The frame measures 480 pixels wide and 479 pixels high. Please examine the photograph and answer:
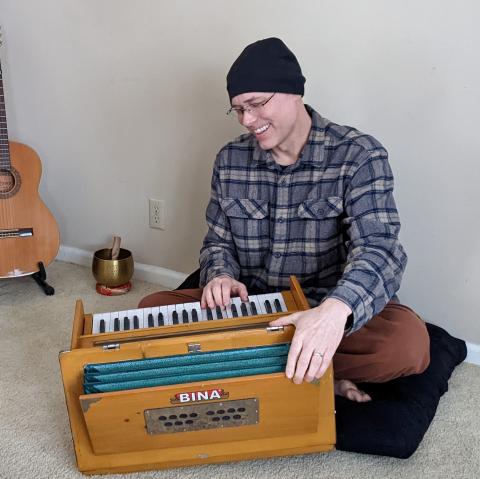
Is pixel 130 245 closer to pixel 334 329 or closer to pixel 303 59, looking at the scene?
pixel 303 59

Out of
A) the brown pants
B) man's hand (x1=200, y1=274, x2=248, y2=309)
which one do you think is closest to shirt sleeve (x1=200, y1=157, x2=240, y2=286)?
man's hand (x1=200, y1=274, x2=248, y2=309)

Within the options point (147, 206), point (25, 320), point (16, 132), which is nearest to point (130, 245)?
point (147, 206)

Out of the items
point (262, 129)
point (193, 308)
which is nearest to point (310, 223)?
point (262, 129)

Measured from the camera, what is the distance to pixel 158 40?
6.63 ft

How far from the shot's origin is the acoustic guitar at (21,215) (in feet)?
7.03

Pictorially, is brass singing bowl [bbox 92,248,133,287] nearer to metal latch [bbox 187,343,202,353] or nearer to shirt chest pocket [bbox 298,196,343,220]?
shirt chest pocket [bbox 298,196,343,220]

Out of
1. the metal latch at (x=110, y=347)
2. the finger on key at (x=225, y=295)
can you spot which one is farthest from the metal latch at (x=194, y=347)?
the finger on key at (x=225, y=295)

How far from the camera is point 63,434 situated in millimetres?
1491

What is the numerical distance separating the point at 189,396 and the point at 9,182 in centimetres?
135

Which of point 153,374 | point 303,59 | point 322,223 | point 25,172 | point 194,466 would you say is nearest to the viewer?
point 153,374

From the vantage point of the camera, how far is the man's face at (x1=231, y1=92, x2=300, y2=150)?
4.61ft

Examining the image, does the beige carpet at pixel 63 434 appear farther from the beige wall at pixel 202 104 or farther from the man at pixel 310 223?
the beige wall at pixel 202 104

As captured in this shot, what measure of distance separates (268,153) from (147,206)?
0.84m

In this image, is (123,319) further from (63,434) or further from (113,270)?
(113,270)
